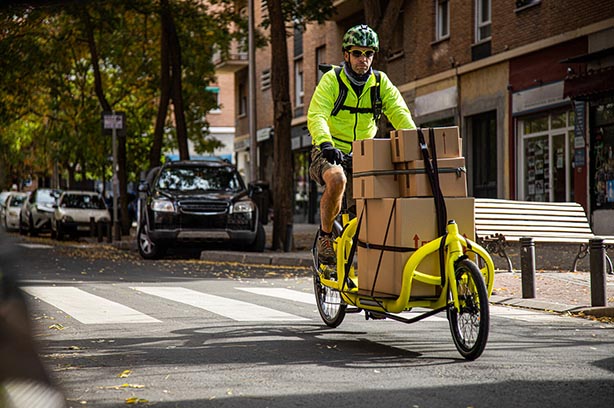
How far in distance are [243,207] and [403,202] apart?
40.2 ft

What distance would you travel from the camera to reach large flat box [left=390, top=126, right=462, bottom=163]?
21.2ft

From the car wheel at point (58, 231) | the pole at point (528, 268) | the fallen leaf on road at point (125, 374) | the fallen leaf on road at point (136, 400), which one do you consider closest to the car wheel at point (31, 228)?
the car wheel at point (58, 231)

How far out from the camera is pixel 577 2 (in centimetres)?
2084

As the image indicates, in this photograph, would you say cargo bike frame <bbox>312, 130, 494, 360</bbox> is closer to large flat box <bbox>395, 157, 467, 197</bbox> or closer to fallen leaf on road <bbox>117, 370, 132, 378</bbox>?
large flat box <bbox>395, 157, 467, 197</bbox>

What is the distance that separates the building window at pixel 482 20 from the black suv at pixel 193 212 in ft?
29.4

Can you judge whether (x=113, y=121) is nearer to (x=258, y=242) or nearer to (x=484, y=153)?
(x=258, y=242)

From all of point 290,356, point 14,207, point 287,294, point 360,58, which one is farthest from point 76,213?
point 290,356

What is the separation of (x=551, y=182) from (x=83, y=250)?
10203 mm

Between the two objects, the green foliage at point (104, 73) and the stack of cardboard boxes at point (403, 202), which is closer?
the stack of cardboard boxes at point (403, 202)

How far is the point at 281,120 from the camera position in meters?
19.3

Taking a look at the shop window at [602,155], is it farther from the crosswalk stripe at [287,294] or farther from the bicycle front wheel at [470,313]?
the bicycle front wheel at [470,313]

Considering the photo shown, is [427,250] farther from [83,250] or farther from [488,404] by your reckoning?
[83,250]

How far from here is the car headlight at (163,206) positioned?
1816 centimetres

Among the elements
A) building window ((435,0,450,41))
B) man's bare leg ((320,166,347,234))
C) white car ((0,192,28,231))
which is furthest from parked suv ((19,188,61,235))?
man's bare leg ((320,166,347,234))
